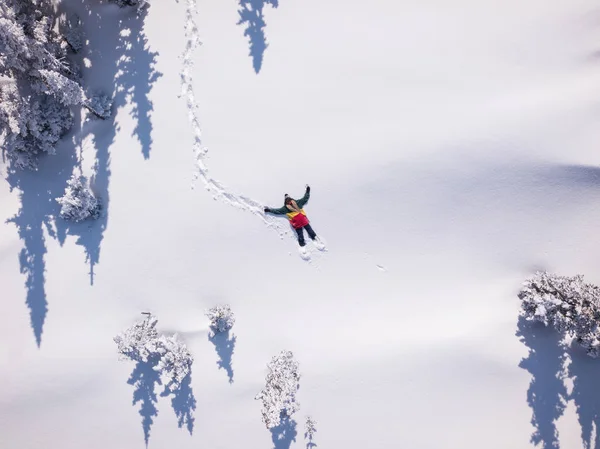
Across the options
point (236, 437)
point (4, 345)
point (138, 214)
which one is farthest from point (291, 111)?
point (4, 345)

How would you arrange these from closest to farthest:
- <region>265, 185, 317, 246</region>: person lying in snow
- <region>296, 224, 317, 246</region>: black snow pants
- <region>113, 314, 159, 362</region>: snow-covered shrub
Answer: <region>113, 314, 159, 362</region>: snow-covered shrub
<region>265, 185, 317, 246</region>: person lying in snow
<region>296, 224, 317, 246</region>: black snow pants

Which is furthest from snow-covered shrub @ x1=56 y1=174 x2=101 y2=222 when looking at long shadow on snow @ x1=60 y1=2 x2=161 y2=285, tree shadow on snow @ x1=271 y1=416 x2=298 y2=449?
tree shadow on snow @ x1=271 y1=416 x2=298 y2=449

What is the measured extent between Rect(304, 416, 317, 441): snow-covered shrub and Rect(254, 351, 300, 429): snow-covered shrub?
1.91 feet

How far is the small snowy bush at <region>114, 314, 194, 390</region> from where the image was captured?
44.5 ft

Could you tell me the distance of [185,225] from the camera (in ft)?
47.9

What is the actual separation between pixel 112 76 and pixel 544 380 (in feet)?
61.3

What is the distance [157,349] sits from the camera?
13531 mm

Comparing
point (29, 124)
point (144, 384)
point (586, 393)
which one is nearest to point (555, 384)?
point (586, 393)

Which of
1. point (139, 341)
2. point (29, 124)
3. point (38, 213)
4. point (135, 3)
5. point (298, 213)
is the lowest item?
point (139, 341)

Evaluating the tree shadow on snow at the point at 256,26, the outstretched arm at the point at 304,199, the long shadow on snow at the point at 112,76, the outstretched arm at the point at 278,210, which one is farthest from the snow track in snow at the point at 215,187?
the tree shadow on snow at the point at 256,26

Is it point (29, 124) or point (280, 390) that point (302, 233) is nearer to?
point (280, 390)

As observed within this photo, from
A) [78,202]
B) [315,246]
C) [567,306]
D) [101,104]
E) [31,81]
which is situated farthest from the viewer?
[101,104]

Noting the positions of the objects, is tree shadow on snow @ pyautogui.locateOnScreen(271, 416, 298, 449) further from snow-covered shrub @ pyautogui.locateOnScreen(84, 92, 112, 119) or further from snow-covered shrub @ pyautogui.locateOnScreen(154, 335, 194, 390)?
snow-covered shrub @ pyautogui.locateOnScreen(84, 92, 112, 119)

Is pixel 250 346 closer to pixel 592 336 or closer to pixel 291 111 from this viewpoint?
pixel 291 111
